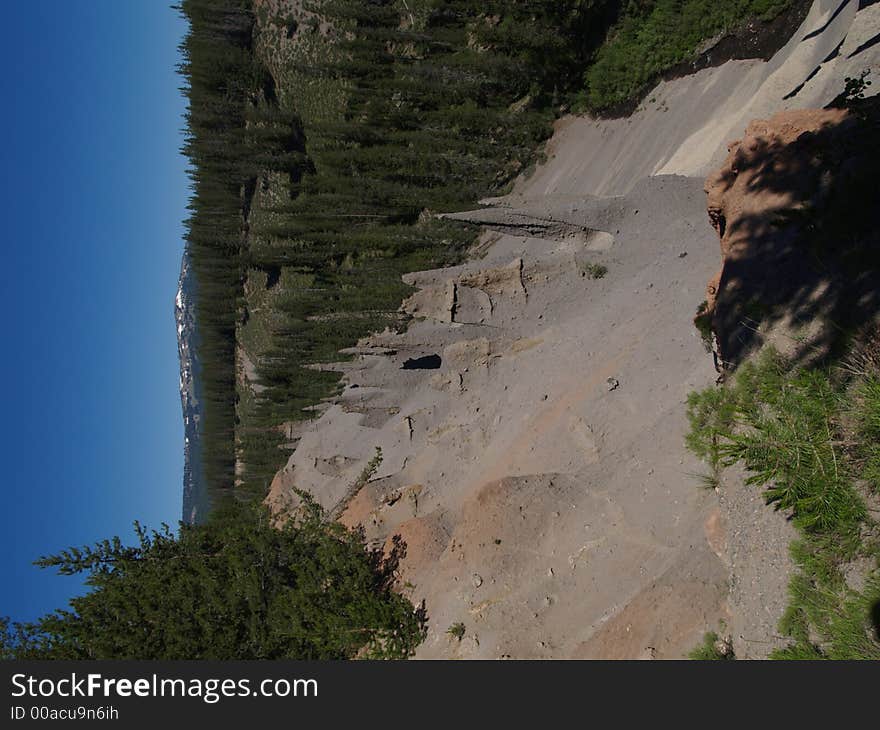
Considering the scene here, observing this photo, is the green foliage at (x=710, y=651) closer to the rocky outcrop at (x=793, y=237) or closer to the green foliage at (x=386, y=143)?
the rocky outcrop at (x=793, y=237)

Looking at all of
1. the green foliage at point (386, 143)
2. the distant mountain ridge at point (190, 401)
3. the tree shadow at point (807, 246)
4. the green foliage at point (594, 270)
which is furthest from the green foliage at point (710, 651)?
the distant mountain ridge at point (190, 401)

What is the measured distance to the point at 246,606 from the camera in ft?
58.9

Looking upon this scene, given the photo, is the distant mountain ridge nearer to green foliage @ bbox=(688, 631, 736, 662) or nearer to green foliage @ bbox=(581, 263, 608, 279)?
green foliage @ bbox=(581, 263, 608, 279)

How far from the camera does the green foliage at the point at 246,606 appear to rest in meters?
16.3

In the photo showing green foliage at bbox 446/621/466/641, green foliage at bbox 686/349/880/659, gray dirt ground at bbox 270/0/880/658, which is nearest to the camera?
green foliage at bbox 686/349/880/659

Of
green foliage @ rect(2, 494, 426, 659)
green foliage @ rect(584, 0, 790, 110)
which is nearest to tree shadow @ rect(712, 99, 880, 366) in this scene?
green foliage @ rect(2, 494, 426, 659)

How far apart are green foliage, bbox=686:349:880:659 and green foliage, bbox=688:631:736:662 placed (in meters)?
1.40

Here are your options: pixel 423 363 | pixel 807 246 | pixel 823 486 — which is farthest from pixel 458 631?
pixel 423 363

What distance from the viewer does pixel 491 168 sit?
33.9 meters

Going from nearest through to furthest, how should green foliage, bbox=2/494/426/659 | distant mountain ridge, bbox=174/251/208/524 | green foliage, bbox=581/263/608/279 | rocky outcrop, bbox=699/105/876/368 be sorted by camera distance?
1. rocky outcrop, bbox=699/105/876/368
2. green foliage, bbox=2/494/426/659
3. green foliage, bbox=581/263/608/279
4. distant mountain ridge, bbox=174/251/208/524

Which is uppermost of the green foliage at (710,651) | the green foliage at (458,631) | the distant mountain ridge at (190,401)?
the distant mountain ridge at (190,401)

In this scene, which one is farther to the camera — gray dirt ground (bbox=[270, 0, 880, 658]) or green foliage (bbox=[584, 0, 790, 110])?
green foliage (bbox=[584, 0, 790, 110])

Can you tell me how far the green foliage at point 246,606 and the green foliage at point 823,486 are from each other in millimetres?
10471

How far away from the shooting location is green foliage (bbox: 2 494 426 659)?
16328 mm
